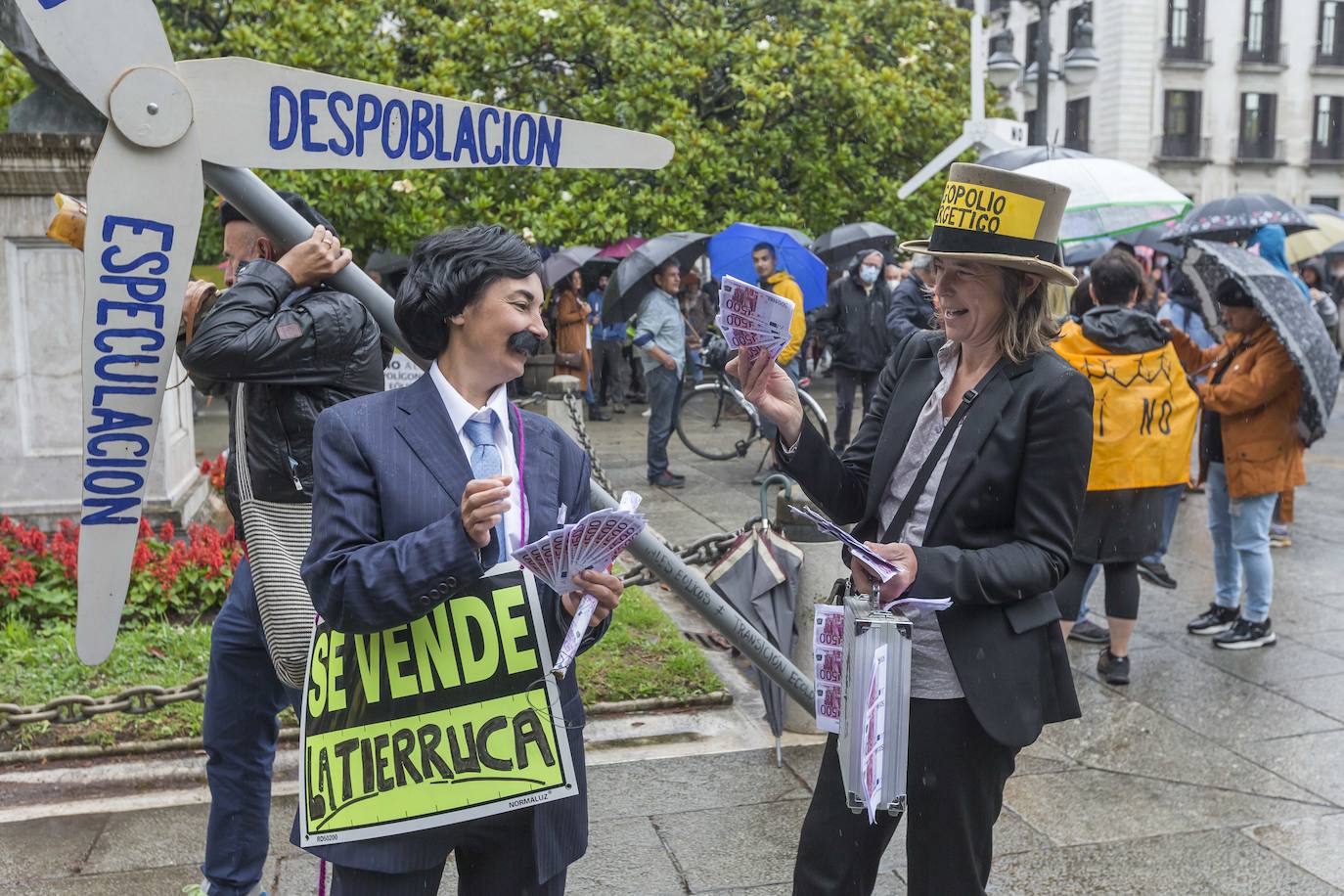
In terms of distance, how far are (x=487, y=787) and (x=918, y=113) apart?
1603cm

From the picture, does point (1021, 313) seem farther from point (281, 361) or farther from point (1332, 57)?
point (1332, 57)

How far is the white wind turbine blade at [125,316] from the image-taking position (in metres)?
2.10

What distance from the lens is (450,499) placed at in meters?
2.26

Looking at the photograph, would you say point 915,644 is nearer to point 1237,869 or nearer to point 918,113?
point 1237,869

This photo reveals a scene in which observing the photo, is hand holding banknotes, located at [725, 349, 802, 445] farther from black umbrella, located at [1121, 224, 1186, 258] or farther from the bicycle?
black umbrella, located at [1121, 224, 1186, 258]

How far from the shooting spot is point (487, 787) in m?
2.22

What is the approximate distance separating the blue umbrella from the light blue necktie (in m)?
10.7

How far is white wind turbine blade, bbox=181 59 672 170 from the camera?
2.20 m

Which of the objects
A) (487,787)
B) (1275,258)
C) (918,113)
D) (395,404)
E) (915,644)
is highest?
(918,113)

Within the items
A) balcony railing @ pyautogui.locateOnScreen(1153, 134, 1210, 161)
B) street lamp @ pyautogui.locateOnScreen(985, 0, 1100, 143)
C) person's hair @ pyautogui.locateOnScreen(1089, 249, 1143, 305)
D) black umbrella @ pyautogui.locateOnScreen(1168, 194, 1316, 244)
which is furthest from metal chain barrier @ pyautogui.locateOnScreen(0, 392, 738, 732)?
balcony railing @ pyautogui.locateOnScreen(1153, 134, 1210, 161)

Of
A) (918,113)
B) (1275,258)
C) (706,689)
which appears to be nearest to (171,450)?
(706,689)

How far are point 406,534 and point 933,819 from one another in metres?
1.23

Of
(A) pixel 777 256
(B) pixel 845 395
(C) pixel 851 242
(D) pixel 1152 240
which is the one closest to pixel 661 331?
(B) pixel 845 395

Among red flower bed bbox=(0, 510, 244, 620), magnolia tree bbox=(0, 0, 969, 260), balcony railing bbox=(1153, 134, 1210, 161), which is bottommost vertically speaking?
red flower bed bbox=(0, 510, 244, 620)
